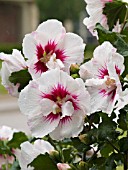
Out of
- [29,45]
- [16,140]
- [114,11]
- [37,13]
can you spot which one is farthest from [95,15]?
[37,13]

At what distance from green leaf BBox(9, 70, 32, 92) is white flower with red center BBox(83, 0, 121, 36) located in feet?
0.42

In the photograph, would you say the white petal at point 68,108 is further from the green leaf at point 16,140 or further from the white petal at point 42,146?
the green leaf at point 16,140

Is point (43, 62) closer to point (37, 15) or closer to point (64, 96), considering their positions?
point (64, 96)

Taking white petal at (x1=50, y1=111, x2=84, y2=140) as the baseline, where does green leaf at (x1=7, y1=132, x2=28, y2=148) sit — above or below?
below

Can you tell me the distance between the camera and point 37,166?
0.80m

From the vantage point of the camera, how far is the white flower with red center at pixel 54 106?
71 cm

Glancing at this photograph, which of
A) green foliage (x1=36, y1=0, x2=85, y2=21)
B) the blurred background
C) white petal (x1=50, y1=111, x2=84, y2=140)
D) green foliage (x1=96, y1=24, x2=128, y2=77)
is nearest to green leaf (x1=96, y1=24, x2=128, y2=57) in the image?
green foliage (x1=96, y1=24, x2=128, y2=77)

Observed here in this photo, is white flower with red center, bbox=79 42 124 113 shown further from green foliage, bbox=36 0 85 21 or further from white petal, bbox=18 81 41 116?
green foliage, bbox=36 0 85 21

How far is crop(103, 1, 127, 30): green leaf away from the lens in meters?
0.82

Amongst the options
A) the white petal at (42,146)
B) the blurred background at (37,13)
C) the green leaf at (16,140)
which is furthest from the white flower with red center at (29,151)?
the blurred background at (37,13)

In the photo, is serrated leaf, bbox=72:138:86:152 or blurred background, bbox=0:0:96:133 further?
blurred background, bbox=0:0:96:133

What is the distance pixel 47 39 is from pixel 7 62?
0.06 metres

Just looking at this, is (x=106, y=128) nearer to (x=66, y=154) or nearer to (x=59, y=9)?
(x=66, y=154)

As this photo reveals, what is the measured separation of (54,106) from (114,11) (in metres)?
0.19
